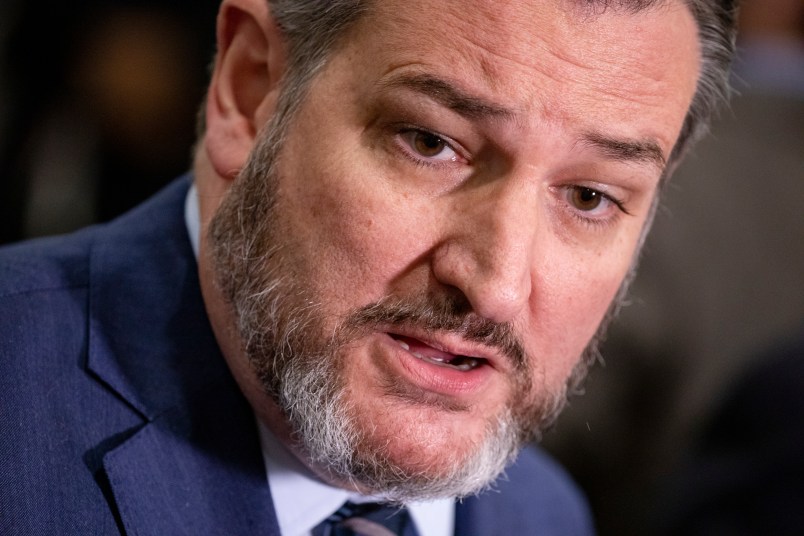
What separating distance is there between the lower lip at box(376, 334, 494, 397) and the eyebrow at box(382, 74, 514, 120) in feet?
1.19

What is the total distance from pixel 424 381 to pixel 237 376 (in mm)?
374

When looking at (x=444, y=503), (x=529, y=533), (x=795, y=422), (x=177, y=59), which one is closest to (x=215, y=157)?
(x=444, y=503)

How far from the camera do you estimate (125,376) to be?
162 centimetres

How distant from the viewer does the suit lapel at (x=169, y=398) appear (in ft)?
5.10

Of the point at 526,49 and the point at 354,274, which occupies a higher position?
the point at 526,49

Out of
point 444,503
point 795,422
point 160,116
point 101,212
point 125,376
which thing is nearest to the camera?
point 125,376

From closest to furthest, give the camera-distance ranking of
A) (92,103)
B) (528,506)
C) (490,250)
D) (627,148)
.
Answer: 1. (490,250)
2. (627,148)
3. (528,506)
4. (92,103)

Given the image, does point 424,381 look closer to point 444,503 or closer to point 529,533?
point 444,503

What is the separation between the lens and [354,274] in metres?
1.51

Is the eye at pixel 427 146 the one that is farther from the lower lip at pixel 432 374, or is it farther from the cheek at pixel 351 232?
the lower lip at pixel 432 374

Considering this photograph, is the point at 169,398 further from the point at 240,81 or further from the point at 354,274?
the point at 240,81

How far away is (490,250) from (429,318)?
0.45 ft

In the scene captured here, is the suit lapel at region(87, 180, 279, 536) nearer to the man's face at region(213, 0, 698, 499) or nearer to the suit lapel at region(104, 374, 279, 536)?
the suit lapel at region(104, 374, 279, 536)

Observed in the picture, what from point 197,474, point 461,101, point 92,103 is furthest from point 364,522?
point 92,103
